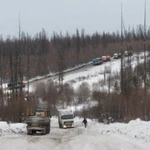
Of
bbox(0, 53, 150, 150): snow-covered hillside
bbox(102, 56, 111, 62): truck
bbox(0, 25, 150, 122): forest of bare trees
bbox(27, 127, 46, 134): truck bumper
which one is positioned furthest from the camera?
bbox(102, 56, 111, 62): truck

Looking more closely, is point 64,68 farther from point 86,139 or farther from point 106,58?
point 86,139

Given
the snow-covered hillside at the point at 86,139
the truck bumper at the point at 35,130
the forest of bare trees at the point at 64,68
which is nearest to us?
the snow-covered hillside at the point at 86,139

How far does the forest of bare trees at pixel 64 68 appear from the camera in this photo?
50638 mm

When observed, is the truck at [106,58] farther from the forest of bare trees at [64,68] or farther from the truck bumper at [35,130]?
the truck bumper at [35,130]

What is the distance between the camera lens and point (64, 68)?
413 ft

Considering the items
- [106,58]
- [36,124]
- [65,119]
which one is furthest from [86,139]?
[106,58]

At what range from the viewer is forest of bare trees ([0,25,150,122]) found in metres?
50.6

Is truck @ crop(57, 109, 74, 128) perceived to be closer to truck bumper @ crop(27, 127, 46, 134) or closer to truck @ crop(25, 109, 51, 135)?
truck @ crop(25, 109, 51, 135)

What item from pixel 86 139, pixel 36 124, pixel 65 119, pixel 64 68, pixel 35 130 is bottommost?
pixel 86 139

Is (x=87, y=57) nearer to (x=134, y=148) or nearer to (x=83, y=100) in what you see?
(x=83, y=100)

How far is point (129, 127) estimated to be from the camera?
3375cm

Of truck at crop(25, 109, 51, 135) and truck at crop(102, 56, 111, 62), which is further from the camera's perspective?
truck at crop(102, 56, 111, 62)

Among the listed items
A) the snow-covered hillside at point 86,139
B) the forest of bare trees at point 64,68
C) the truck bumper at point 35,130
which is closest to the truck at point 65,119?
→ the forest of bare trees at point 64,68

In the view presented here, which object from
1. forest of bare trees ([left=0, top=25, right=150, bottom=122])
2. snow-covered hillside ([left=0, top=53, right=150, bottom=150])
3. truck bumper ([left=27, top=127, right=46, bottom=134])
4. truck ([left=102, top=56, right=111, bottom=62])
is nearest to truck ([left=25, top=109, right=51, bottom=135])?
truck bumper ([left=27, top=127, right=46, bottom=134])
